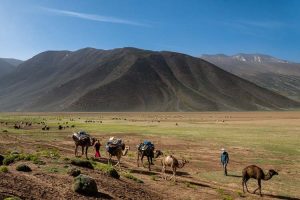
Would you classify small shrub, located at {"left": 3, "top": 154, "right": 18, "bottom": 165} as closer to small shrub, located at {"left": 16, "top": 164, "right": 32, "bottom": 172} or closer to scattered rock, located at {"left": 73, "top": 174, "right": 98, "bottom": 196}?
small shrub, located at {"left": 16, "top": 164, "right": 32, "bottom": 172}

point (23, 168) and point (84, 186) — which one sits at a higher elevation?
point (23, 168)

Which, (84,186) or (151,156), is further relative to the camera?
(151,156)

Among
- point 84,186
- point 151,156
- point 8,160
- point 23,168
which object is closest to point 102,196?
point 84,186

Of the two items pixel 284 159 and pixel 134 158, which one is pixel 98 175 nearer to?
pixel 134 158

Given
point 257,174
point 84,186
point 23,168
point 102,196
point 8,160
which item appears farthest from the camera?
point 8,160

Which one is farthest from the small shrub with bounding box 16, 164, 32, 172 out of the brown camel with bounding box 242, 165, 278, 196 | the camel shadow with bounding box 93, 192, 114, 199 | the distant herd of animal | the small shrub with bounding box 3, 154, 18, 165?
the brown camel with bounding box 242, 165, 278, 196

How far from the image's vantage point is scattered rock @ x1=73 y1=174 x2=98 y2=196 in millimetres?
16641

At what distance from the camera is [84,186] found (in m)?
16.7

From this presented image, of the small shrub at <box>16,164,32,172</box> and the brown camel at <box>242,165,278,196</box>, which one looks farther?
the brown camel at <box>242,165,278,196</box>

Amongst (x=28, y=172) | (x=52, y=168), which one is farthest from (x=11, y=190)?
(x=52, y=168)

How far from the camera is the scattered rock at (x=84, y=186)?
16.6 metres

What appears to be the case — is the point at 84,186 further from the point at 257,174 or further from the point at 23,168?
the point at 257,174

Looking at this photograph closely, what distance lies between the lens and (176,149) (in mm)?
40969

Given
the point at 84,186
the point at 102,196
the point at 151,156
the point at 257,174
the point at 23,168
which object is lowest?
the point at 102,196
